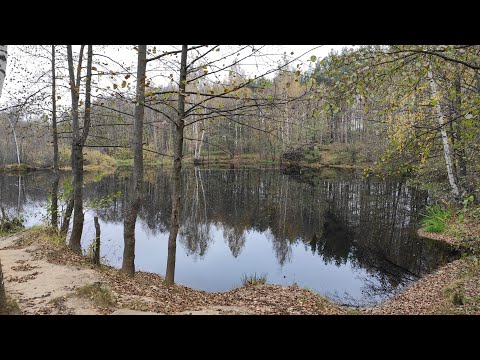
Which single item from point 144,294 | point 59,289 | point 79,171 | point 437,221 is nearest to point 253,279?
point 144,294

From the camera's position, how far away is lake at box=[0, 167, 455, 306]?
10.5 meters

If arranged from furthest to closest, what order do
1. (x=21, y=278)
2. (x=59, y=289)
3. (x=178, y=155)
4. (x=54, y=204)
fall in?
(x=54, y=204), (x=178, y=155), (x=21, y=278), (x=59, y=289)

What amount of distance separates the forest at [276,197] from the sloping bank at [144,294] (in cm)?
8

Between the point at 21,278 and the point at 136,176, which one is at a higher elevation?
the point at 136,176

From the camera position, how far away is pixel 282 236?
1505cm

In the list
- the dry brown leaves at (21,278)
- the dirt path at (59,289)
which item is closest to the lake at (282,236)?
the dirt path at (59,289)

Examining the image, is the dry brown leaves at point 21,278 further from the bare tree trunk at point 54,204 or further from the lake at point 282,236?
the bare tree trunk at point 54,204

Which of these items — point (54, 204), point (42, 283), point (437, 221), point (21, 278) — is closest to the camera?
point (42, 283)

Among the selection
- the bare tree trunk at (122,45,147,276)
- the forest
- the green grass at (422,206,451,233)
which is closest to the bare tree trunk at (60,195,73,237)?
the forest

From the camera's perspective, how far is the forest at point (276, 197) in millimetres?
4965

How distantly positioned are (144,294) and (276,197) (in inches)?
727

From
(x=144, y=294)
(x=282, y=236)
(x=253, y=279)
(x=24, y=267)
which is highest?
(x=24, y=267)

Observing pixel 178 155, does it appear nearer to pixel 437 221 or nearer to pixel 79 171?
pixel 79 171
